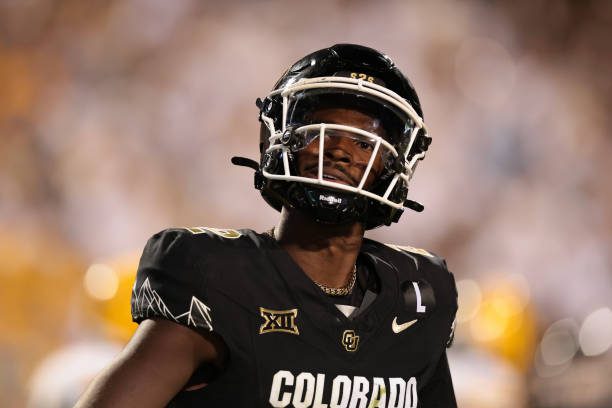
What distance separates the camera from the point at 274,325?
1744 mm

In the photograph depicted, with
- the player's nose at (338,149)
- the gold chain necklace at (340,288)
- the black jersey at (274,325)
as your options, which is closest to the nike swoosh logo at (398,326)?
the black jersey at (274,325)

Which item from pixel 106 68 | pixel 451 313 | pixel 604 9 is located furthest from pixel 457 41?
pixel 451 313

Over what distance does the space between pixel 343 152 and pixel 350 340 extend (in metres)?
0.35

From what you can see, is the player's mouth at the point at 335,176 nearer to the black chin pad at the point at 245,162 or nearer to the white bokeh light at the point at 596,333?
the black chin pad at the point at 245,162

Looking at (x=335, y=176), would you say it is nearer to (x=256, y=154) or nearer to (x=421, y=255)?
(x=421, y=255)

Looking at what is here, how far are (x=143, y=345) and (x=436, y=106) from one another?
25.4 feet

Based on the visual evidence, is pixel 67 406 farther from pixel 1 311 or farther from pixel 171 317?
pixel 1 311

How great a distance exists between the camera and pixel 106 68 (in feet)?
24.9

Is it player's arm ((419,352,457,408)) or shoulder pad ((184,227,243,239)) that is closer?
shoulder pad ((184,227,243,239))

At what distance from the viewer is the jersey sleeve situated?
1.67 m

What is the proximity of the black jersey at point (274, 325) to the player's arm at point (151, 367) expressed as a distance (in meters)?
0.02

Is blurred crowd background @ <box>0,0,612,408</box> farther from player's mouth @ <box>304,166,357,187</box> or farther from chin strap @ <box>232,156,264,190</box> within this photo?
player's mouth @ <box>304,166,357,187</box>

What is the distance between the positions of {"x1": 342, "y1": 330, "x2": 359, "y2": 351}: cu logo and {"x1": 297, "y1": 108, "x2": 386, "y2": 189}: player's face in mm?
277

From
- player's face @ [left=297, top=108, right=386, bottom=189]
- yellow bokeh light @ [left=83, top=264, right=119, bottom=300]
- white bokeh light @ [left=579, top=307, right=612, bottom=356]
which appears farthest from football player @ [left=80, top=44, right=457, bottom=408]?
white bokeh light @ [left=579, top=307, right=612, bottom=356]
